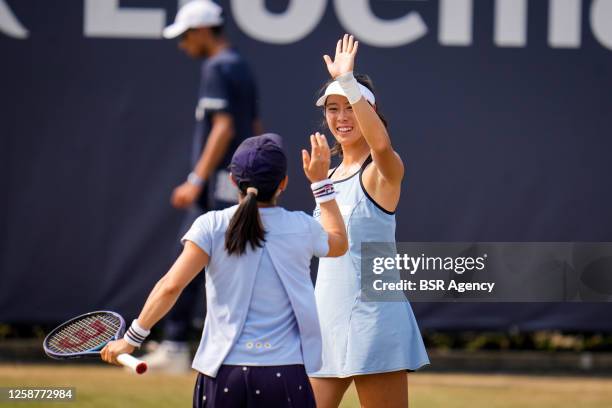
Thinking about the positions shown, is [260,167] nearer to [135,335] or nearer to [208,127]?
[135,335]

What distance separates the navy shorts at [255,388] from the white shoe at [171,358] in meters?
4.07

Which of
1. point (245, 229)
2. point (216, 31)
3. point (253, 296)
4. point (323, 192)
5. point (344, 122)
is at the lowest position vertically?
point (253, 296)

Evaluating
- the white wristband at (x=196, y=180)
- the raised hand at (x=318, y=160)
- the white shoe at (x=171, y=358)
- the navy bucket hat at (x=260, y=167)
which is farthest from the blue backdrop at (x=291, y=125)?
the navy bucket hat at (x=260, y=167)

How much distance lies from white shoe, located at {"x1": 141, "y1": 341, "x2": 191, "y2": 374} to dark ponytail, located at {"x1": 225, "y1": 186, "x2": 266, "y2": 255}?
4152 mm

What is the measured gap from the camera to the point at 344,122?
4.65m

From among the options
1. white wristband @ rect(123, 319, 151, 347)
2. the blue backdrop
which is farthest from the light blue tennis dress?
the blue backdrop

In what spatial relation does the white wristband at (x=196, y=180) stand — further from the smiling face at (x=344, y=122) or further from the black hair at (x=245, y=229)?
the black hair at (x=245, y=229)

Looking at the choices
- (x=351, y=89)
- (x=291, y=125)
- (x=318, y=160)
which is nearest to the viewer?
(x=318, y=160)

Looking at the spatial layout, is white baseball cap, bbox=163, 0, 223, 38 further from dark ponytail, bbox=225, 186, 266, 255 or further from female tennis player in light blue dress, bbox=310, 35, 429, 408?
dark ponytail, bbox=225, 186, 266, 255

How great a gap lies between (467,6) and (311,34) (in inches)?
43.9

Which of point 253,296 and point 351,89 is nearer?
point 253,296

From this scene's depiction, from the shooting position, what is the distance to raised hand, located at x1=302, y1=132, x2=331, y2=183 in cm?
400

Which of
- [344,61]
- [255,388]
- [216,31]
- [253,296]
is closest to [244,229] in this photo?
[253,296]

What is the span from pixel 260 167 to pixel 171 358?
4.19 m
